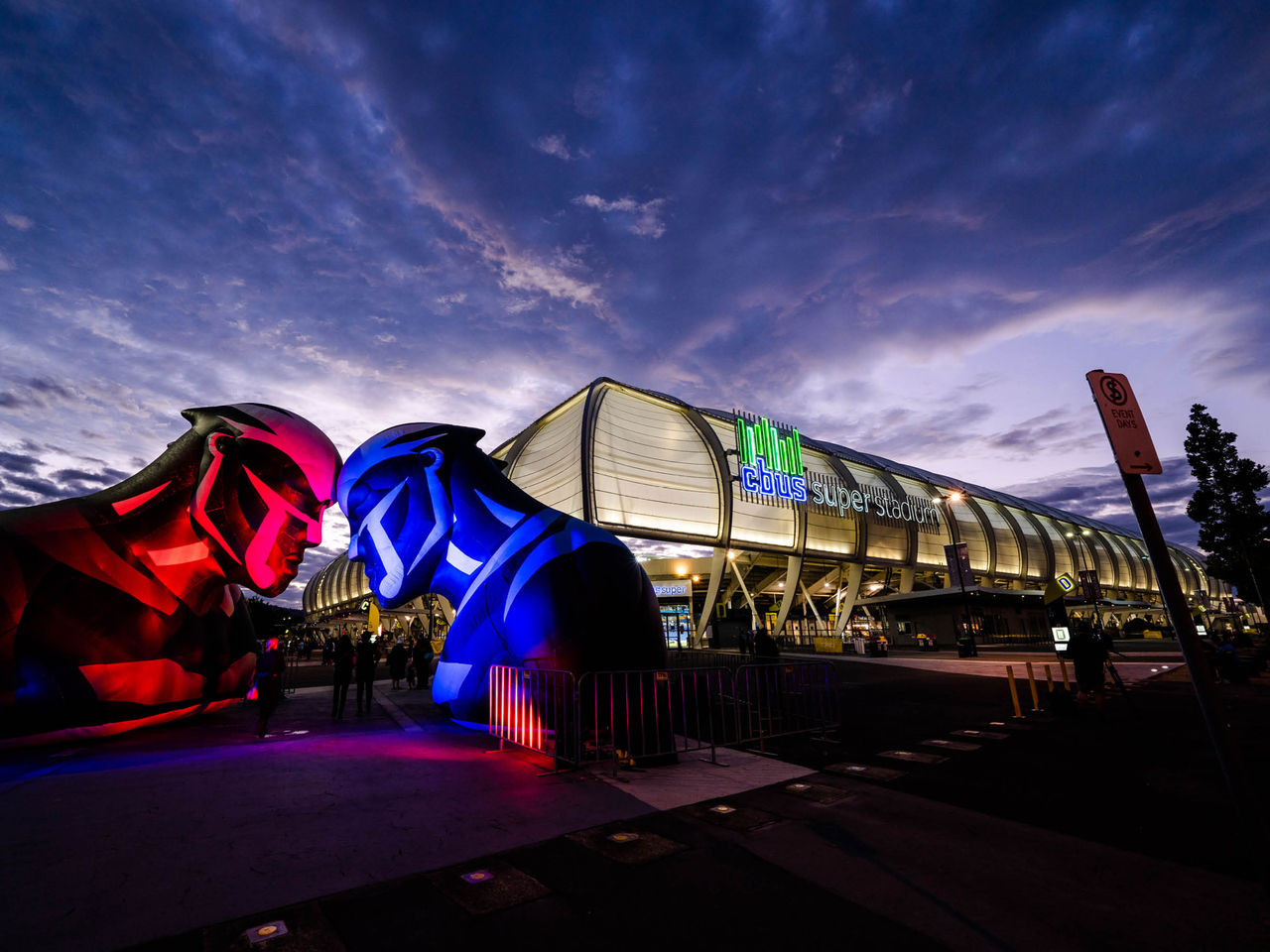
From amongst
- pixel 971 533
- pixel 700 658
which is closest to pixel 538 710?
pixel 700 658

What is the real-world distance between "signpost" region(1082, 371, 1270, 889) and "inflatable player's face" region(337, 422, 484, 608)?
9020 mm

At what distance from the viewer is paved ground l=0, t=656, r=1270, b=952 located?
2963 mm

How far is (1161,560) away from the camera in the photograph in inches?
130

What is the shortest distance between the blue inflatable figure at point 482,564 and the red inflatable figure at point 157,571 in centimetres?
118

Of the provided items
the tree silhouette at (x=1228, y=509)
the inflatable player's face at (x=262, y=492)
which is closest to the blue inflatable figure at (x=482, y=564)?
the inflatable player's face at (x=262, y=492)

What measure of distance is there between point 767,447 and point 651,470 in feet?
34.5

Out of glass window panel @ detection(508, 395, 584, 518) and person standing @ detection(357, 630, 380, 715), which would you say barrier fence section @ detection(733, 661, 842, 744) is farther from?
glass window panel @ detection(508, 395, 584, 518)

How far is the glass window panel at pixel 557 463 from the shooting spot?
3625 centimetres

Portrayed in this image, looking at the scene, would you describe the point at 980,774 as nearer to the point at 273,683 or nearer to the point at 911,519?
the point at 273,683

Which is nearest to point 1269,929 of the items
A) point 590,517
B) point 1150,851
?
point 1150,851

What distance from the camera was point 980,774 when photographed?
237 inches

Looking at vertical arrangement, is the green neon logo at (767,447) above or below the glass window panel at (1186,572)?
above

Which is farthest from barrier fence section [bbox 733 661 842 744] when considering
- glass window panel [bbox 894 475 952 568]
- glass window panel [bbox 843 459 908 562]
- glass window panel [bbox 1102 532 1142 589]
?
glass window panel [bbox 1102 532 1142 589]

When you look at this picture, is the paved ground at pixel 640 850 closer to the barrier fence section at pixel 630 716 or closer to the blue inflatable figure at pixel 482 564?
the barrier fence section at pixel 630 716
